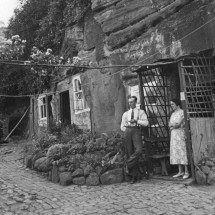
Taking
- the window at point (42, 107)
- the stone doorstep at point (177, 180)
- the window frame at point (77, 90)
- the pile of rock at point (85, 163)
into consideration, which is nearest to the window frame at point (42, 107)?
the window at point (42, 107)

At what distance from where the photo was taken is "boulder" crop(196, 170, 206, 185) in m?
7.73

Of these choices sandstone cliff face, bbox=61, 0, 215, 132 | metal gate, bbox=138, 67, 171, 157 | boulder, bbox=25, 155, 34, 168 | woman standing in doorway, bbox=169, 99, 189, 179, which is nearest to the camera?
woman standing in doorway, bbox=169, 99, 189, 179

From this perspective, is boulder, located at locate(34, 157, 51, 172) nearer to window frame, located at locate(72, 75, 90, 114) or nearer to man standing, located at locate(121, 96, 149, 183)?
man standing, located at locate(121, 96, 149, 183)

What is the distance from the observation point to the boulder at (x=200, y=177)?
25.4 feet

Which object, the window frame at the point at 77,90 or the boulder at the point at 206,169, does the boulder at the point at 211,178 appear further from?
the window frame at the point at 77,90

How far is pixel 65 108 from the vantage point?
55.2ft

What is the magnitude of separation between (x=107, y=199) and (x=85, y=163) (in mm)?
2257

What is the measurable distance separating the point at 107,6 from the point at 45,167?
22.6 ft

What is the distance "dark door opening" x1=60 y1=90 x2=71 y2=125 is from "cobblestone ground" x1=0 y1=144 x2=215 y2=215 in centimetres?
719

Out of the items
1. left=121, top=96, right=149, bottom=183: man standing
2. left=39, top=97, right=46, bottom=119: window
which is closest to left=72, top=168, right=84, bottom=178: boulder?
left=121, top=96, right=149, bottom=183: man standing

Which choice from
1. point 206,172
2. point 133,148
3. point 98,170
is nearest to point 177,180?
point 206,172

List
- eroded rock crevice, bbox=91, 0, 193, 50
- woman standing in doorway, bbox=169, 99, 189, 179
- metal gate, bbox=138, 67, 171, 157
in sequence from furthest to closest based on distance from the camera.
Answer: eroded rock crevice, bbox=91, 0, 193, 50
metal gate, bbox=138, 67, 171, 157
woman standing in doorway, bbox=169, 99, 189, 179

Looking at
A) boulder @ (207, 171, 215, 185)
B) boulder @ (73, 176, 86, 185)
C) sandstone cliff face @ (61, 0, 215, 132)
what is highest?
sandstone cliff face @ (61, 0, 215, 132)

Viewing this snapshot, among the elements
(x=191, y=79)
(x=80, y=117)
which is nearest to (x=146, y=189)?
(x=191, y=79)
